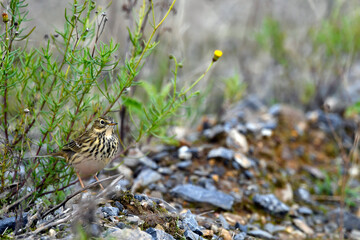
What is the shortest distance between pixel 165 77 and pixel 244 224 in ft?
7.79

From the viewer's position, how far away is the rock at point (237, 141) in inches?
206

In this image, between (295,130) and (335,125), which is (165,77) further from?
(335,125)

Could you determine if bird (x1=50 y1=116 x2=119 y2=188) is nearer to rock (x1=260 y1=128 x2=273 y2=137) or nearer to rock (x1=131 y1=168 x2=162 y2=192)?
rock (x1=131 y1=168 x2=162 y2=192)

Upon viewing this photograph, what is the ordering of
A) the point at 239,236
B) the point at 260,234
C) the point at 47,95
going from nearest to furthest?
the point at 47,95
the point at 239,236
the point at 260,234

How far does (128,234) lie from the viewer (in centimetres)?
267

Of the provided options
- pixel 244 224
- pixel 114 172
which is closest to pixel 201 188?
pixel 244 224

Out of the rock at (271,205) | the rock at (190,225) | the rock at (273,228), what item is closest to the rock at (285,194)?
the rock at (271,205)

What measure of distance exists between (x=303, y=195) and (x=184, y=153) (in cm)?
139

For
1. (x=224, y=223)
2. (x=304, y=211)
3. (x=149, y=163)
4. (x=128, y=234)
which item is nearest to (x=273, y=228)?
(x=304, y=211)

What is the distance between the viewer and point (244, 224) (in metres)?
4.10

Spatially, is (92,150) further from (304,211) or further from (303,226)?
(304,211)

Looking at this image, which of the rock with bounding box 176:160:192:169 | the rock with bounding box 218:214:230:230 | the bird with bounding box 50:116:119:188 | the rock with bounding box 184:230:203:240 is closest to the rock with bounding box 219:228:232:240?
the rock with bounding box 218:214:230:230

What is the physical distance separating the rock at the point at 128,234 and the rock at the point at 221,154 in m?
2.24

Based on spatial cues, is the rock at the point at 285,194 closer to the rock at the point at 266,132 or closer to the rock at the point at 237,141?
the rock at the point at 237,141
